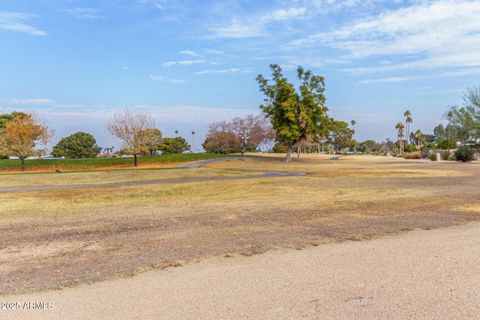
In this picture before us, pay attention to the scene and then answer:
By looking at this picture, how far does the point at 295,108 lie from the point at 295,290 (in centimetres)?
4078

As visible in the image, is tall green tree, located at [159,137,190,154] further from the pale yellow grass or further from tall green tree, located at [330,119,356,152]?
the pale yellow grass

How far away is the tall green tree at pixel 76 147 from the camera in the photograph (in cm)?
7694

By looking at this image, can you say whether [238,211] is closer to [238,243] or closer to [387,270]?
[238,243]

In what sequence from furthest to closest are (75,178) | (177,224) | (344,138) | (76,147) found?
(344,138) → (76,147) → (75,178) → (177,224)

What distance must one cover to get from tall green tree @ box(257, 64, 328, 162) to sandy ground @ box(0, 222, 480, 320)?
3688 centimetres

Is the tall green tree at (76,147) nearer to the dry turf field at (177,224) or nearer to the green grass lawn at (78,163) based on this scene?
the green grass lawn at (78,163)

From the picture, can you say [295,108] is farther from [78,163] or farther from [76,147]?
[76,147]

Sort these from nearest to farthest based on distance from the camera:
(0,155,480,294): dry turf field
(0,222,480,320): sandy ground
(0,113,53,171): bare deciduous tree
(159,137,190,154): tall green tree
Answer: (0,222,480,320): sandy ground → (0,155,480,294): dry turf field → (0,113,53,171): bare deciduous tree → (159,137,190,154): tall green tree

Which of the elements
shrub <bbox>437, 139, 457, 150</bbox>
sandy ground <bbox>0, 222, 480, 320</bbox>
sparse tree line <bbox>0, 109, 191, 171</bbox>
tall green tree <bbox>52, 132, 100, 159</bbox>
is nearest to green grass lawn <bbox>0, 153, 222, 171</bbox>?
sparse tree line <bbox>0, 109, 191, 171</bbox>

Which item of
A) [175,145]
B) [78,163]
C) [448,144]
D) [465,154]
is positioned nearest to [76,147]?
[175,145]

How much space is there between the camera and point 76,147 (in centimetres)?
7756

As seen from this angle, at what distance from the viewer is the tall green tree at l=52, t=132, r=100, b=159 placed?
252ft

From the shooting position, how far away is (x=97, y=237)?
772 cm

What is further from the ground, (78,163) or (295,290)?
(78,163)
